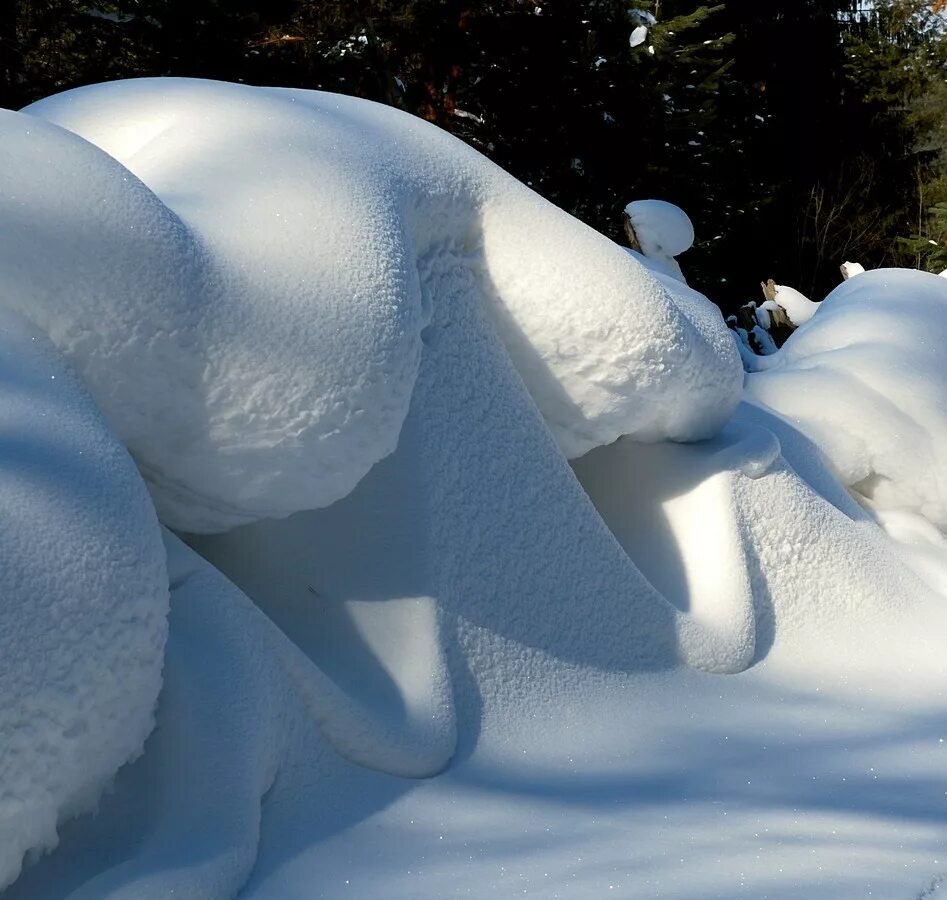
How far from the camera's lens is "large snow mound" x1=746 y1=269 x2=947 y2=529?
310 cm

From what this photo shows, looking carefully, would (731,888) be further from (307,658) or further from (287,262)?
(287,262)

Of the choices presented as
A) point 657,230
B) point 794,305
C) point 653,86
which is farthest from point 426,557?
point 653,86

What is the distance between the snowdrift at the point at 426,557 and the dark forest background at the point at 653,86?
791 cm

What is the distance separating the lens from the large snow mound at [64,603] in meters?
1.06

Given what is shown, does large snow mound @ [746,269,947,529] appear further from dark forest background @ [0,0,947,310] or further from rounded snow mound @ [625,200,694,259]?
dark forest background @ [0,0,947,310]

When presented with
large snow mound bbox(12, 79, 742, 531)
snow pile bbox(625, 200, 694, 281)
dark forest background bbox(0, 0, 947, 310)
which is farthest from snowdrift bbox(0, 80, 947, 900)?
dark forest background bbox(0, 0, 947, 310)

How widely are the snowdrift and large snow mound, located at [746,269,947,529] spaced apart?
2.39 ft

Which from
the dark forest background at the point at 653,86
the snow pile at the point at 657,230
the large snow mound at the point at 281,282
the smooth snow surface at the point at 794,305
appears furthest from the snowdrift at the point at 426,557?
the dark forest background at the point at 653,86

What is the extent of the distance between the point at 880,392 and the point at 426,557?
6.42ft

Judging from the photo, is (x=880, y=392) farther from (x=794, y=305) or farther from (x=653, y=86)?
(x=653, y=86)

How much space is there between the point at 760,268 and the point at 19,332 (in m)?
14.1

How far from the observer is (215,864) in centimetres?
120

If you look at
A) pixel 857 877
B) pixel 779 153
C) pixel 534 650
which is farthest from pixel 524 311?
pixel 779 153

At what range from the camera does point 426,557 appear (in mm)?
1756
